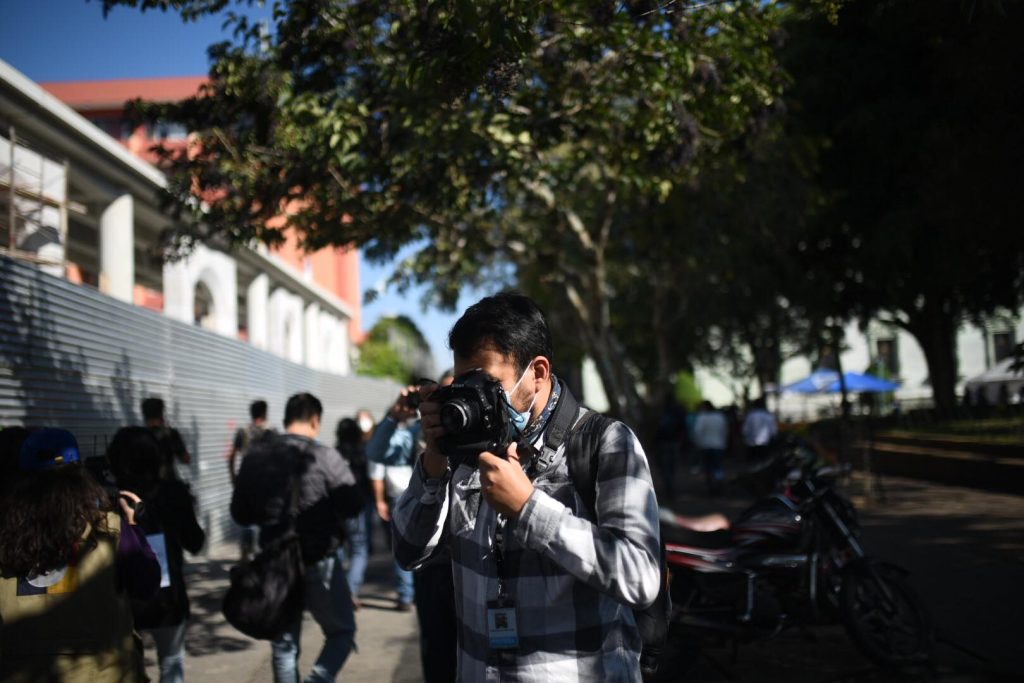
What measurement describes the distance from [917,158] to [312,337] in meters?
21.9

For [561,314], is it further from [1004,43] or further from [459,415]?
[459,415]

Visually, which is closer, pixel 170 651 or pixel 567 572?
pixel 567 572

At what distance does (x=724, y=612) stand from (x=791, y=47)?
11601 millimetres

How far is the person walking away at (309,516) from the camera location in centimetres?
457

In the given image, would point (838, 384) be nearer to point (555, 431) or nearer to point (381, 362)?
point (555, 431)

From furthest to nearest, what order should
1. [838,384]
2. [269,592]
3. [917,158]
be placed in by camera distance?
[838,384] → [917,158] → [269,592]

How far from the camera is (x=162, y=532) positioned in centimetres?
421

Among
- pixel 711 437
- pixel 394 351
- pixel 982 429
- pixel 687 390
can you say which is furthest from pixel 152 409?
pixel 394 351

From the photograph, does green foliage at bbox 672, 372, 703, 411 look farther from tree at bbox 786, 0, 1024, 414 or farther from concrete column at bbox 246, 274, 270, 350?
concrete column at bbox 246, 274, 270, 350

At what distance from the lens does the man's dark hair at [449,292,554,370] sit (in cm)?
228

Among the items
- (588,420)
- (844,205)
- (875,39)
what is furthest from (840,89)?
(588,420)

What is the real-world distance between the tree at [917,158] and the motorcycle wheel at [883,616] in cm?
319

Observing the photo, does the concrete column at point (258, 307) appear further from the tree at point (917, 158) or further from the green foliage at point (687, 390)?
the green foliage at point (687, 390)

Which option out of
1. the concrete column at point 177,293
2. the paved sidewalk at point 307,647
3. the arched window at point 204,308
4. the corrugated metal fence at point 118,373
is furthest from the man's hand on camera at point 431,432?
the arched window at point 204,308
